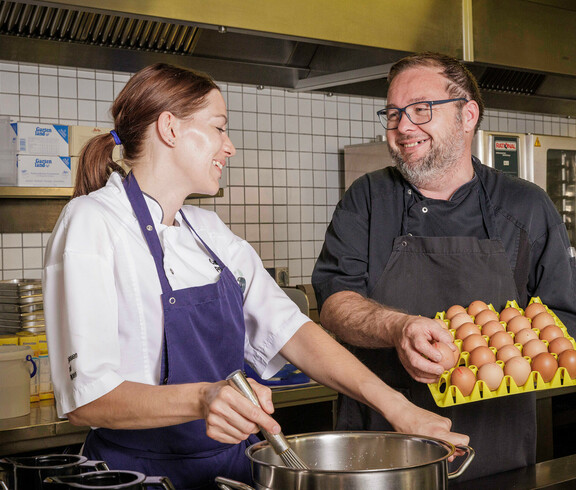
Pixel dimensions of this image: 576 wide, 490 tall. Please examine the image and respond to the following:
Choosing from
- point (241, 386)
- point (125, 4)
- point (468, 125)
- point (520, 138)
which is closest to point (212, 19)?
point (125, 4)

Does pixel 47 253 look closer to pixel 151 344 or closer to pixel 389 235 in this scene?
pixel 151 344

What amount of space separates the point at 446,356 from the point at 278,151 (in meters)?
2.80

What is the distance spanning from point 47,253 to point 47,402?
132cm

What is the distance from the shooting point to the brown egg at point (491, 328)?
1.61m

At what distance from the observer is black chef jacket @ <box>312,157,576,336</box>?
6.17 feet

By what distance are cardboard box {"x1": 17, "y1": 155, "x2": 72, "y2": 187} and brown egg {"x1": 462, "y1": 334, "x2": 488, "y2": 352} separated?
7.53 ft

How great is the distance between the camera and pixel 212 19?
97.9 inches

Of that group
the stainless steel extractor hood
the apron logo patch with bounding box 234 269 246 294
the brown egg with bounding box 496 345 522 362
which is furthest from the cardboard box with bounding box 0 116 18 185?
the brown egg with bounding box 496 345 522 362

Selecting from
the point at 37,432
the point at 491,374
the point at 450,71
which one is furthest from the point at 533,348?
the point at 37,432

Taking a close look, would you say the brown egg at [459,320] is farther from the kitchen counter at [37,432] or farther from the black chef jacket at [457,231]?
the kitchen counter at [37,432]

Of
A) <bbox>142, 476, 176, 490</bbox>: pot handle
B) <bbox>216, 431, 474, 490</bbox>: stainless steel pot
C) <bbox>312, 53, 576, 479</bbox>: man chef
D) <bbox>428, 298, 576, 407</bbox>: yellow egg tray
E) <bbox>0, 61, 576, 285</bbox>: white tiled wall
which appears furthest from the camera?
<bbox>0, 61, 576, 285</bbox>: white tiled wall

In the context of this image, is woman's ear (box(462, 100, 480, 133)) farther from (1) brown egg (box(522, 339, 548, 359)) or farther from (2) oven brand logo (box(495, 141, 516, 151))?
(2) oven brand logo (box(495, 141, 516, 151))

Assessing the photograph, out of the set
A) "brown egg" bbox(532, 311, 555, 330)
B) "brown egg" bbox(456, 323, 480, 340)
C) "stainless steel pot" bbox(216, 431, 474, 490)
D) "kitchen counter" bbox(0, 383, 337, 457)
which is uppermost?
"brown egg" bbox(532, 311, 555, 330)

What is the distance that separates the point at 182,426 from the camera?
1.44 meters
